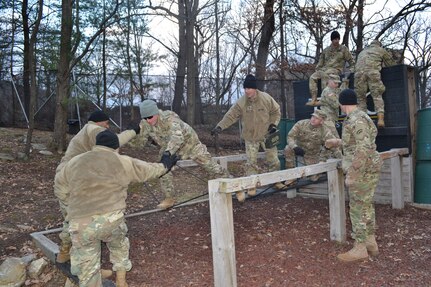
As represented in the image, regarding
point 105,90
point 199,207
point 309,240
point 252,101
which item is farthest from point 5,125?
point 309,240

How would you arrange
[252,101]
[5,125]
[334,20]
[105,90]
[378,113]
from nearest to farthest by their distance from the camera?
[252,101], [378,113], [105,90], [5,125], [334,20]

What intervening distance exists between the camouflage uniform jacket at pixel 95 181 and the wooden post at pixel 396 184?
5.18 metres

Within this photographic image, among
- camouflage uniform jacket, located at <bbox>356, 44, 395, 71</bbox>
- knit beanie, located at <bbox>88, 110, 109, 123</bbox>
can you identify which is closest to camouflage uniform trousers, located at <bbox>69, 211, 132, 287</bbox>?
knit beanie, located at <bbox>88, 110, 109, 123</bbox>

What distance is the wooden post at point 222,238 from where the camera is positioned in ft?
12.5

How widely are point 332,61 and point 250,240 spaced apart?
5150 millimetres

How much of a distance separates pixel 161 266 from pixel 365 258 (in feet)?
8.54

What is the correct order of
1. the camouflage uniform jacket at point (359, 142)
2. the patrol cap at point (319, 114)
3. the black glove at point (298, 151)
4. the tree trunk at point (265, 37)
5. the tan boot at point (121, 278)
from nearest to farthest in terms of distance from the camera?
1. the tan boot at point (121, 278)
2. the camouflage uniform jacket at point (359, 142)
3. the black glove at point (298, 151)
4. the patrol cap at point (319, 114)
5. the tree trunk at point (265, 37)

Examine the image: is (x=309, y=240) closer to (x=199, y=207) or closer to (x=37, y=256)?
(x=199, y=207)

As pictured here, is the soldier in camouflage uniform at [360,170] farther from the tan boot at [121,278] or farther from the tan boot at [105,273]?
the tan boot at [105,273]

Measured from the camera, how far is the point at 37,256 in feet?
17.9

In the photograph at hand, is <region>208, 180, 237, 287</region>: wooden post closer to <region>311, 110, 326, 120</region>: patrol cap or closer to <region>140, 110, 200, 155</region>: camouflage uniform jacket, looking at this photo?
<region>140, 110, 200, 155</region>: camouflage uniform jacket

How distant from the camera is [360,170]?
4.95 metres

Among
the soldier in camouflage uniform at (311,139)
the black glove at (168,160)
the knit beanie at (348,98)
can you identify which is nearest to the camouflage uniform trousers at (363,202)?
the knit beanie at (348,98)

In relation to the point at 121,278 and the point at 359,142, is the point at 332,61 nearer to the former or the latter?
the point at 359,142
